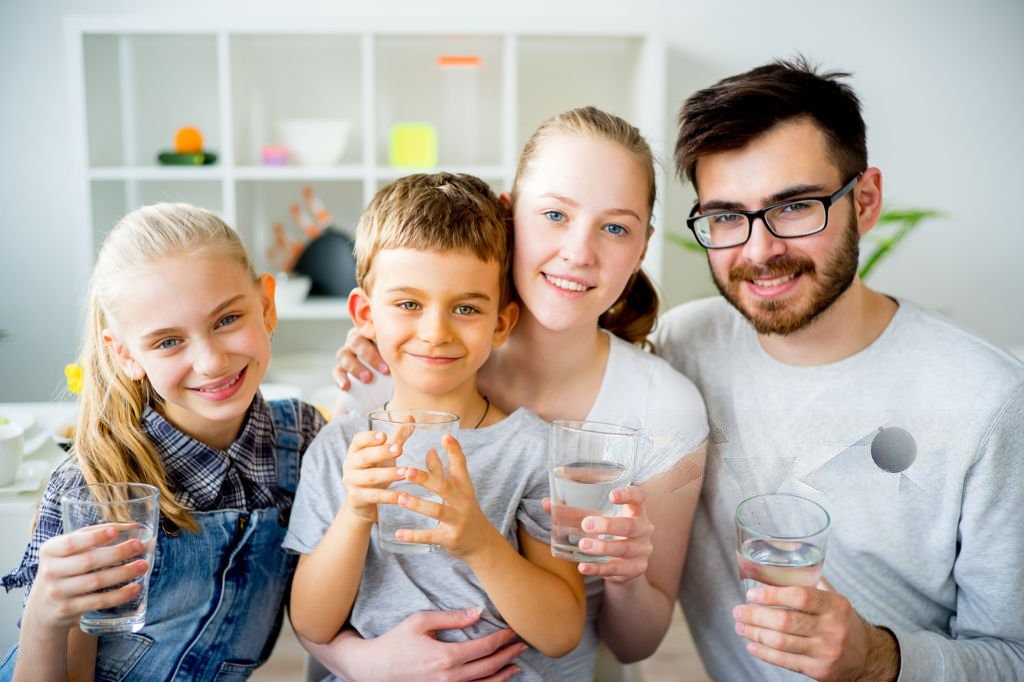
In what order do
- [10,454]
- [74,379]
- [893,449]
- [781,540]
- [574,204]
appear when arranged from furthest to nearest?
1. [10,454]
2. [74,379]
3. [574,204]
4. [893,449]
5. [781,540]

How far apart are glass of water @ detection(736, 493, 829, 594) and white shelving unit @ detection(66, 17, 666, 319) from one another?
1867 millimetres

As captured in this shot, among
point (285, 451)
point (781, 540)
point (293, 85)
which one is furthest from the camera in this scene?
point (293, 85)

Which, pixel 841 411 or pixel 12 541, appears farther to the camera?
pixel 12 541

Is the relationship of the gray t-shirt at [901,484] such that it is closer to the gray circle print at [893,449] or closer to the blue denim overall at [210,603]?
the gray circle print at [893,449]

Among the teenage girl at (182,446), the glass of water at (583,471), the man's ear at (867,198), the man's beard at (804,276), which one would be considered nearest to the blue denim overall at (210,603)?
the teenage girl at (182,446)

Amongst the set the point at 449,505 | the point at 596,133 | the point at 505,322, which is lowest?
the point at 449,505

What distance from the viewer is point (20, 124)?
2809mm

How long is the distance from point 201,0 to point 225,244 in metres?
2.20

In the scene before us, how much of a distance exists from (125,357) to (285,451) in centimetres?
23

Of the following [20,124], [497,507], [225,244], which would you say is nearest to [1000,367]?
[497,507]

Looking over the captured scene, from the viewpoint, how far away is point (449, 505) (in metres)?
0.82

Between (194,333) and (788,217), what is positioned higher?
(788,217)

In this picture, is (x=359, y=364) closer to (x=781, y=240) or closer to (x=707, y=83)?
(x=781, y=240)

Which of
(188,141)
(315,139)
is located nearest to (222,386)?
(315,139)
